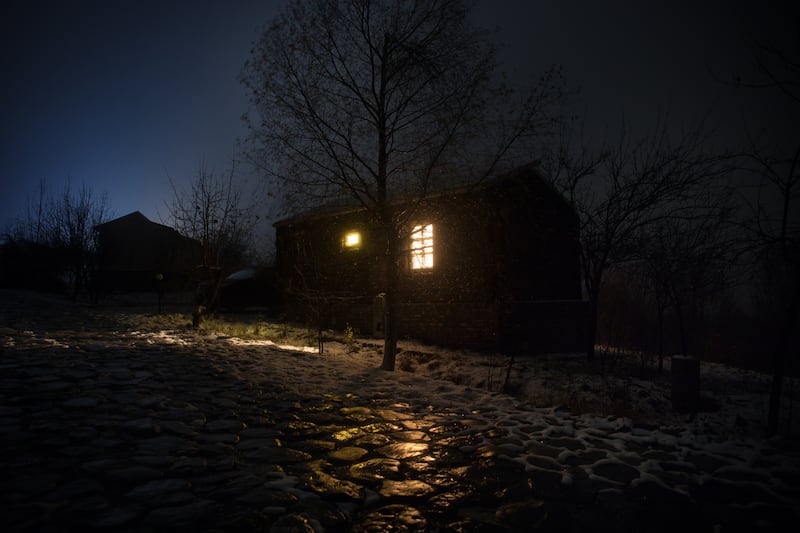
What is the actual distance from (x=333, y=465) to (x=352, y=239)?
13.1 metres

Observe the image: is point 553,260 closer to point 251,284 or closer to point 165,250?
point 251,284

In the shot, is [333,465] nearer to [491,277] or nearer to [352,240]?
[491,277]

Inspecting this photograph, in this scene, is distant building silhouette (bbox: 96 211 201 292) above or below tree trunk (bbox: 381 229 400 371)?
above

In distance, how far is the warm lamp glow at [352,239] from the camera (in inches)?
605

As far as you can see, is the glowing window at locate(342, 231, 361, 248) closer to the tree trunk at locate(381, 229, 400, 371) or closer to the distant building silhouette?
the tree trunk at locate(381, 229, 400, 371)

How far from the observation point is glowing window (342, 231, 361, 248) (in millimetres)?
15359

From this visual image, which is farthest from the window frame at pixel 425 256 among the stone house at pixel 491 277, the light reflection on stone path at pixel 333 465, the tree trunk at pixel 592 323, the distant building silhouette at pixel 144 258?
→ the distant building silhouette at pixel 144 258

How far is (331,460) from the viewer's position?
3.05m

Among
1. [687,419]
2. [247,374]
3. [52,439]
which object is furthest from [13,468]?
[687,419]

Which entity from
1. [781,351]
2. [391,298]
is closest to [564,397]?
[781,351]

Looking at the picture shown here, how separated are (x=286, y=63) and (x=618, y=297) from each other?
2675 cm

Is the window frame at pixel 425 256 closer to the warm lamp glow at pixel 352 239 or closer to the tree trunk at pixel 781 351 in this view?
the warm lamp glow at pixel 352 239

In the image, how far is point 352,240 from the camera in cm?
1566

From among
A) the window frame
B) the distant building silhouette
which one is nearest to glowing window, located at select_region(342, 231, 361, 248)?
the window frame
